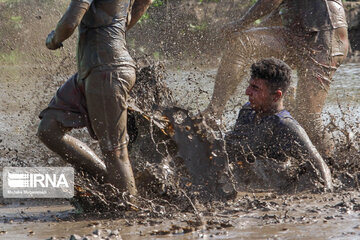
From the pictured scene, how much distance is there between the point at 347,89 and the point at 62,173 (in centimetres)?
758

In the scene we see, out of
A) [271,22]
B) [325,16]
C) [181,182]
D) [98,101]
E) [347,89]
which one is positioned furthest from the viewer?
[347,89]

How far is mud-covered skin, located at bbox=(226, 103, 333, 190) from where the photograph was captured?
15.5 ft

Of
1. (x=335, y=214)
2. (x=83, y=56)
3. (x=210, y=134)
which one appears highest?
(x=83, y=56)

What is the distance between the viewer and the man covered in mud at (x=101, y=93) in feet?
13.1

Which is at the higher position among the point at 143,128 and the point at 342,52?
the point at 342,52

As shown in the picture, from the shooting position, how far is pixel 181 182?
14.6 ft

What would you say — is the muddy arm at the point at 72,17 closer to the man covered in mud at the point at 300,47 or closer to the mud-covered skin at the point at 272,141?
the mud-covered skin at the point at 272,141

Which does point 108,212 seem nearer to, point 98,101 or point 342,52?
point 98,101

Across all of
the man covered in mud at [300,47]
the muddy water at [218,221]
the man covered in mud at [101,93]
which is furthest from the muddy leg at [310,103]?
the man covered in mud at [101,93]

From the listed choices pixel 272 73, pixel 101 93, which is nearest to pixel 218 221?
pixel 101 93

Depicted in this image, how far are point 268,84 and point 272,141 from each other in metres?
0.42

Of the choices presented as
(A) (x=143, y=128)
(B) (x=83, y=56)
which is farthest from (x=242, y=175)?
(B) (x=83, y=56)

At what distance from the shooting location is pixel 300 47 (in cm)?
583

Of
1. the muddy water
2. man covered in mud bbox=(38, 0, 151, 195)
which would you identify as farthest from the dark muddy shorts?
the muddy water
